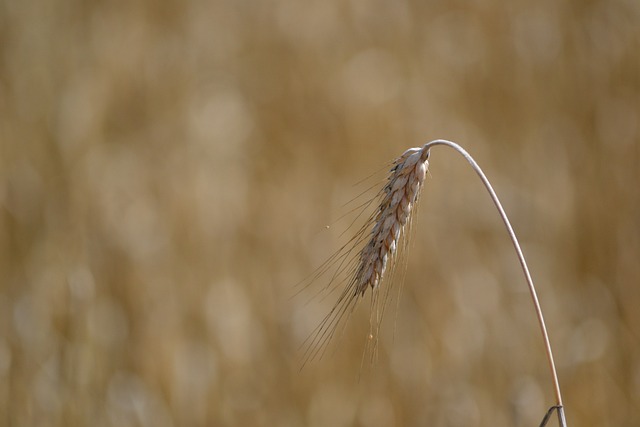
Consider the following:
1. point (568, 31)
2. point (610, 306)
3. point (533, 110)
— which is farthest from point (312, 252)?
point (568, 31)

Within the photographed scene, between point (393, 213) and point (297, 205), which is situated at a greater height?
point (297, 205)

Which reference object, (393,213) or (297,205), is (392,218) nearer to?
(393,213)

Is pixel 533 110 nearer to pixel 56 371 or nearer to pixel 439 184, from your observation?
pixel 439 184

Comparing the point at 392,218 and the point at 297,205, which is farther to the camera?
the point at 297,205

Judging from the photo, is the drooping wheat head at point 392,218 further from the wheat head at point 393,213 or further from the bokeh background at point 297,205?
the bokeh background at point 297,205

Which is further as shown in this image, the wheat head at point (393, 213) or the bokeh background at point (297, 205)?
the bokeh background at point (297, 205)

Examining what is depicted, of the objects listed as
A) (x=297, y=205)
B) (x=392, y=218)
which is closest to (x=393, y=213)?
(x=392, y=218)

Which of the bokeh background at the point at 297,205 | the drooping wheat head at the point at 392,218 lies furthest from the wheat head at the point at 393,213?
the bokeh background at the point at 297,205

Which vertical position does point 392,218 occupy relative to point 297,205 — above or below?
below

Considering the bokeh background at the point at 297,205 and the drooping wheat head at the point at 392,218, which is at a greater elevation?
the bokeh background at the point at 297,205
